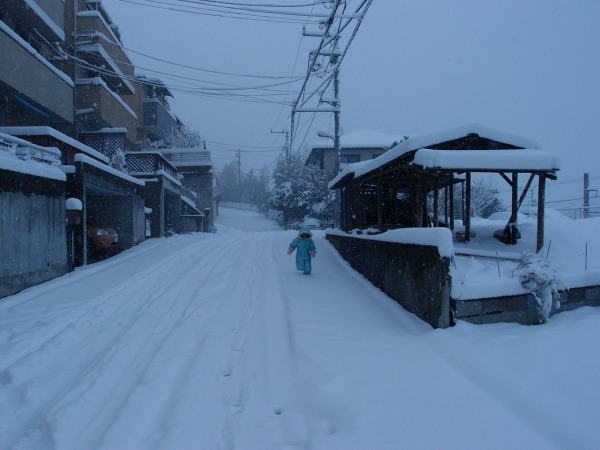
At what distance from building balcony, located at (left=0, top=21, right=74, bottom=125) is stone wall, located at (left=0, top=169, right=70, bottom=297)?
3916 mm

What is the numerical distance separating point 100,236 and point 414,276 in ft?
33.1

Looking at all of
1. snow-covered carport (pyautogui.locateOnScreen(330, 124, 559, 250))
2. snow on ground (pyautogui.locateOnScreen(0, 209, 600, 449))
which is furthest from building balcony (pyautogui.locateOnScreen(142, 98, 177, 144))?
snow on ground (pyautogui.locateOnScreen(0, 209, 600, 449))

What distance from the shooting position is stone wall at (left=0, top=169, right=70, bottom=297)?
275 inches

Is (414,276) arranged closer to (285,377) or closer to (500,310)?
(500,310)

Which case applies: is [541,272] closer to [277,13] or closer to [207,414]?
[207,414]

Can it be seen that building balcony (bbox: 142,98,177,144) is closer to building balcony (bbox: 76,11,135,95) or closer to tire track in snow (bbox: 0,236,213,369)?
building balcony (bbox: 76,11,135,95)

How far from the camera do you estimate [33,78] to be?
11.2m

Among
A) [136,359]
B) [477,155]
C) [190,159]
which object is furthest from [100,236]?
[190,159]

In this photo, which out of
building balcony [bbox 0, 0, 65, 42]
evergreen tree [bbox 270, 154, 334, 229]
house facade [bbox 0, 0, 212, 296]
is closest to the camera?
house facade [bbox 0, 0, 212, 296]

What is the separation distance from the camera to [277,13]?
13.0 m

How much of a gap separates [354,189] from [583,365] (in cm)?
961

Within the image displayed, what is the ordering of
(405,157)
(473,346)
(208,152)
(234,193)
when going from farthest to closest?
(234,193)
(208,152)
(405,157)
(473,346)

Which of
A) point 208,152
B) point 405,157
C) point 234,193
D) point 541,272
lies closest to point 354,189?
point 405,157

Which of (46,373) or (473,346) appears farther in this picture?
(473,346)
